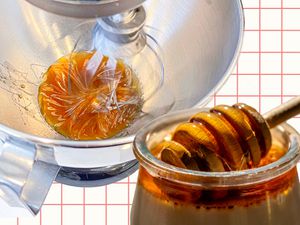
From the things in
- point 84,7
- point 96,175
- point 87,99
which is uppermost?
point 84,7

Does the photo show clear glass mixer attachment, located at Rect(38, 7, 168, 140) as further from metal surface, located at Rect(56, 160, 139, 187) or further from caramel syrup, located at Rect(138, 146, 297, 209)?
caramel syrup, located at Rect(138, 146, 297, 209)

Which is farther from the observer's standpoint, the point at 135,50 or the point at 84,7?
the point at 135,50

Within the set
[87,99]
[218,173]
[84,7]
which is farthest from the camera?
[87,99]

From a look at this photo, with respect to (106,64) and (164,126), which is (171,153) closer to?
(164,126)

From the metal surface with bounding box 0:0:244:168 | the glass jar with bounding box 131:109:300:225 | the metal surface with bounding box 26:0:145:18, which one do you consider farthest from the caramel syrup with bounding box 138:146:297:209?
the metal surface with bounding box 0:0:244:168

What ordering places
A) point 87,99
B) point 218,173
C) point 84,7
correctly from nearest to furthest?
point 218,173
point 84,7
point 87,99

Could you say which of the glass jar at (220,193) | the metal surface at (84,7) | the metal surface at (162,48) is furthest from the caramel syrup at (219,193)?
the metal surface at (162,48)

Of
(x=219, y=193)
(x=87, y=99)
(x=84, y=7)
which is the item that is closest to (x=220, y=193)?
(x=219, y=193)

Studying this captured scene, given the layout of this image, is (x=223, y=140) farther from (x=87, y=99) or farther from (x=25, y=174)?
(x=87, y=99)
